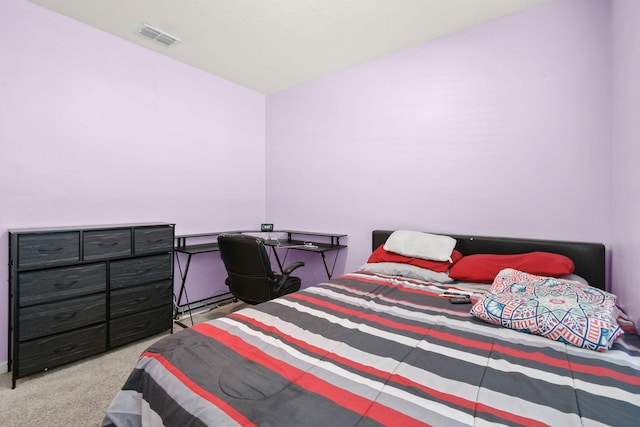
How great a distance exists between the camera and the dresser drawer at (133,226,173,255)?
2.59m

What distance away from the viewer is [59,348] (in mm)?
2172

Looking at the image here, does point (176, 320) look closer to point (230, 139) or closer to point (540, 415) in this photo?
point (230, 139)

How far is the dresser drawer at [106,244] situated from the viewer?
7.55 ft

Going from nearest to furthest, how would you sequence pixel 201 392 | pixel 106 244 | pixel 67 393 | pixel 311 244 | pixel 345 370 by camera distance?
pixel 201 392 → pixel 345 370 → pixel 67 393 → pixel 106 244 → pixel 311 244

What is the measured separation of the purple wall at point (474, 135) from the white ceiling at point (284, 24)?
253 millimetres

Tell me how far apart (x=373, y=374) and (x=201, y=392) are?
0.60 metres

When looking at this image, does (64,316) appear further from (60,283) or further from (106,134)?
(106,134)

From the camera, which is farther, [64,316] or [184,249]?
[184,249]

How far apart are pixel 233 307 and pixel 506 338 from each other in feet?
9.90

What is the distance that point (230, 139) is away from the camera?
3.82 metres

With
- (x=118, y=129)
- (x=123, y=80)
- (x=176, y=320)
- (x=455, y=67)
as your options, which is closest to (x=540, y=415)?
(x=455, y=67)

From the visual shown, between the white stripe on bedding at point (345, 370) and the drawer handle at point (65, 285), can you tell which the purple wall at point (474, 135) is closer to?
the white stripe on bedding at point (345, 370)

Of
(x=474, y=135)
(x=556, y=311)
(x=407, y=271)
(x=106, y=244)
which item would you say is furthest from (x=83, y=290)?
(x=474, y=135)

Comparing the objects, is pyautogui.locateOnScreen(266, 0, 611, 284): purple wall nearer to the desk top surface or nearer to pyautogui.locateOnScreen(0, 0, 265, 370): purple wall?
the desk top surface
